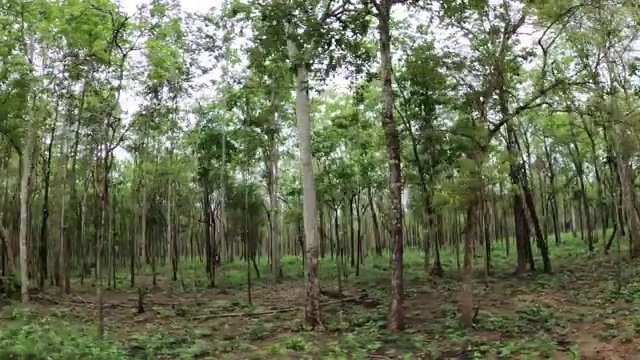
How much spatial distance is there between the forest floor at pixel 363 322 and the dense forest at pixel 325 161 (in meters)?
0.08

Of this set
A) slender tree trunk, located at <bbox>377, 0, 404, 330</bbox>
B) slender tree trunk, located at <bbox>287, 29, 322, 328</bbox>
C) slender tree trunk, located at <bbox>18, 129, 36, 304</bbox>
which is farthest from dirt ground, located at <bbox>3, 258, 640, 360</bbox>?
slender tree trunk, located at <bbox>18, 129, 36, 304</bbox>

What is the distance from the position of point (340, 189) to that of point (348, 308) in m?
9.20

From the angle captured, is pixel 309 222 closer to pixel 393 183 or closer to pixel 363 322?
pixel 393 183

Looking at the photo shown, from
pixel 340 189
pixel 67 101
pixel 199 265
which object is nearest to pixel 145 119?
pixel 67 101

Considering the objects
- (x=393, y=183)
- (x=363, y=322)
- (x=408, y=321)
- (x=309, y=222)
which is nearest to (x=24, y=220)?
(x=309, y=222)

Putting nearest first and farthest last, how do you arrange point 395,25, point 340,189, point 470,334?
point 470,334 → point 395,25 → point 340,189

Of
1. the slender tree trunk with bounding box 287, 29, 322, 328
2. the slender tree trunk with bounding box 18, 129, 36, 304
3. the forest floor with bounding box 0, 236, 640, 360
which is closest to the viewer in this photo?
the forest floor with bounding box 0, 236, 640, 360

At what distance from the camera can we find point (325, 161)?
23.8 metres

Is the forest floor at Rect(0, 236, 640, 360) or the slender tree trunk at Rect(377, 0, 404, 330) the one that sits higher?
the slender tree trunk at Rect(377, 0, 404, 330)

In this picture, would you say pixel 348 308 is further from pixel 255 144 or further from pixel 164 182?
pixel 164 182

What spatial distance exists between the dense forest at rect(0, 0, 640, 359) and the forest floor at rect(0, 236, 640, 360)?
0.26 feet

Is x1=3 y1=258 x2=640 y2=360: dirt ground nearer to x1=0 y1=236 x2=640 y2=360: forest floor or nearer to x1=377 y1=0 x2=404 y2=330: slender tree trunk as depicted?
x1=0 y1=236 x2=640 y2=360: forest floor

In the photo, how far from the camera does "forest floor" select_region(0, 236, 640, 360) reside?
9812mm

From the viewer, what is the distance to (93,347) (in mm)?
9469
